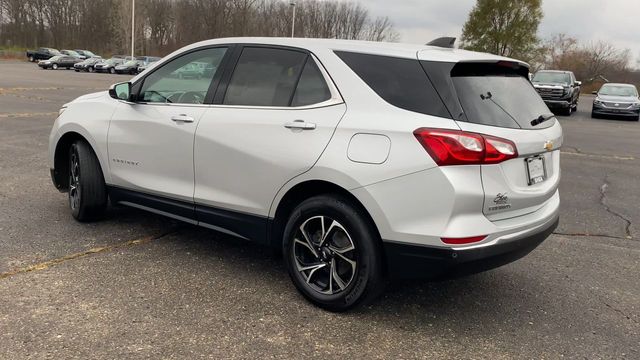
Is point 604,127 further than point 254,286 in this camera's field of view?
Yes

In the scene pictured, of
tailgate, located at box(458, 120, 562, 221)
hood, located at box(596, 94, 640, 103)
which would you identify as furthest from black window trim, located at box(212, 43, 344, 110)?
hood, located at box(596, 94, 640, 103)

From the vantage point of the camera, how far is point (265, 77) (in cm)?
379

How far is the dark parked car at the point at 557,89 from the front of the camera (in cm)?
2153

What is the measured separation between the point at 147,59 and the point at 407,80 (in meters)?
52.3

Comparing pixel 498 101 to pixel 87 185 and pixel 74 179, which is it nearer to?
pixel 87 185

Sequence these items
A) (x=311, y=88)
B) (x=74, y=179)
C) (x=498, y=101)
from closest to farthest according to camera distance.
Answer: (x=498, y=101) < (x=311, y=88) < (x=74, y=179)

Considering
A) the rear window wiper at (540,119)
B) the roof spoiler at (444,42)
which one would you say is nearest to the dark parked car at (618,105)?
the rear window wiper at (540,119)

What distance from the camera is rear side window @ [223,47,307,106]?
12.0 ft

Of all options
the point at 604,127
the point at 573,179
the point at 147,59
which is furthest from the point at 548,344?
the point at 147,59

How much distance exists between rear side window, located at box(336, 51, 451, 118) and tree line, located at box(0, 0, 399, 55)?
72436mm

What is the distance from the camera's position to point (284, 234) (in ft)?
11.9

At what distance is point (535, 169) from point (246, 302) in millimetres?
2059

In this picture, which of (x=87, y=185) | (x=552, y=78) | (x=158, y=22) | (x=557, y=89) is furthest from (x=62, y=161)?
(x=158, y=22)

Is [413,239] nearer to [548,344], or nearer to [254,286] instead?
[548,344]
